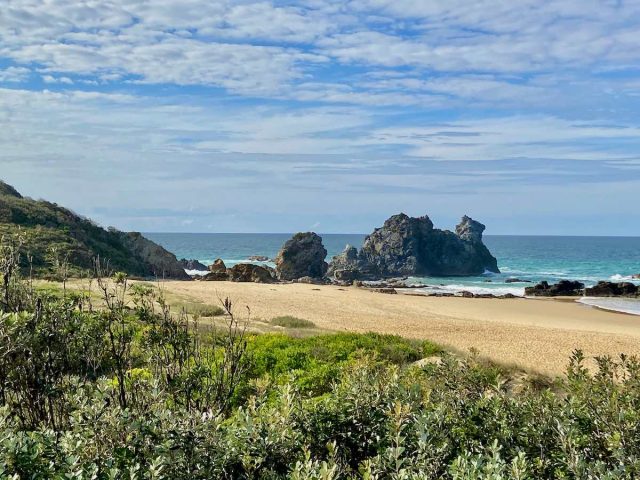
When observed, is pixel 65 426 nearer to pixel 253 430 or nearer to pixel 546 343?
pixel 253 430

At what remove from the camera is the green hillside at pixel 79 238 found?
3922 centimetres

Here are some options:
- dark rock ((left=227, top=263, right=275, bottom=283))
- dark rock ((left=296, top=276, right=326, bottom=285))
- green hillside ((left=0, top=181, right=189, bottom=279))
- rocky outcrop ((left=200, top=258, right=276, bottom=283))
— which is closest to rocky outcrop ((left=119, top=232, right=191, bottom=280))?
green hillside ((left=0, top=181, right=189, bottom=279))

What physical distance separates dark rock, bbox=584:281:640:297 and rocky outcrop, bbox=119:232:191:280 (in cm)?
3298

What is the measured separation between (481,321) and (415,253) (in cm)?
5100

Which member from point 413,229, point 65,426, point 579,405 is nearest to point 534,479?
point 579,405

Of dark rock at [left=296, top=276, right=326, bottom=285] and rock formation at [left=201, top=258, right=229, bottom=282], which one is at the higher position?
rock formation at [left=201, top=258, right=229, bottom=282]

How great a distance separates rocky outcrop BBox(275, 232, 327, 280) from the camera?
59.4 metres

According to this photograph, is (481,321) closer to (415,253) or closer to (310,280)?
(310,280)

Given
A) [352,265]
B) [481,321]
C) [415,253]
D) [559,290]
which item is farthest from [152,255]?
[415,253]

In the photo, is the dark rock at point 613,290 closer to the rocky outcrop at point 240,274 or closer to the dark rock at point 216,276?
the rocky outcrop at point 240,274

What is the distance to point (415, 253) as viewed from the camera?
78938 millimetres

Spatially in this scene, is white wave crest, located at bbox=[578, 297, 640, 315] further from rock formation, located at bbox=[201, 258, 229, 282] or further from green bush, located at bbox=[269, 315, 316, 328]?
rock formation, located at bbox=[201, 258, 229, 282]

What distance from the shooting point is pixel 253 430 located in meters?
3.72

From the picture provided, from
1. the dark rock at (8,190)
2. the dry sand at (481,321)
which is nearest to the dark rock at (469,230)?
the dry sand at (481,321)
